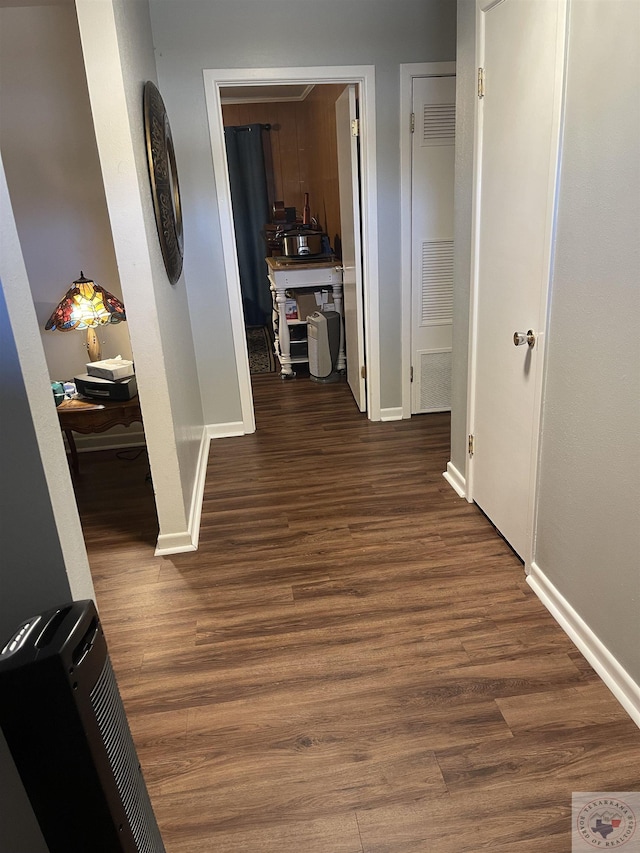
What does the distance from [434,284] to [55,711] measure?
3349 millimetres

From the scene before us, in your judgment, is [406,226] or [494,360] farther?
[406,226]

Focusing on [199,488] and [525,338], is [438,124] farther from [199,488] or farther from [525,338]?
[199,488]

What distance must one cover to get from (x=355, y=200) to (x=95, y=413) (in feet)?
6.67

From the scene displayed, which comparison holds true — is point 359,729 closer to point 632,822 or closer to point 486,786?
point 486,786

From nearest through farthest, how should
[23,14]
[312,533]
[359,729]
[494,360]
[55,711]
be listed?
[55,711] < [359,729] < [494,360] < [312,533] < [23,14]

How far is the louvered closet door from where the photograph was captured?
3.36 metres

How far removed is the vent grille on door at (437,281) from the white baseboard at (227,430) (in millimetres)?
1371

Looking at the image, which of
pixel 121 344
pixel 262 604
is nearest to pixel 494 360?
pixel 262 604

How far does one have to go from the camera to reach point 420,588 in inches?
87.4

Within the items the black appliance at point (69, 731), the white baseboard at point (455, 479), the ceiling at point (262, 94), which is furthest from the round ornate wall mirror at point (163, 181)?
the ceiling at point (262, 94)

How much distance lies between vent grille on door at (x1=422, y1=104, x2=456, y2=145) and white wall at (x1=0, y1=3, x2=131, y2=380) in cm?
186

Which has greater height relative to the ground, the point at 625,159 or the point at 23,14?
the point at 23,14

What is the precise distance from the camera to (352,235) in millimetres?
3729

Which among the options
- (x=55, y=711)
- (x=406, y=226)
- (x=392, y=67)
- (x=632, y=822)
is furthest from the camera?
(x=406, y=226)
